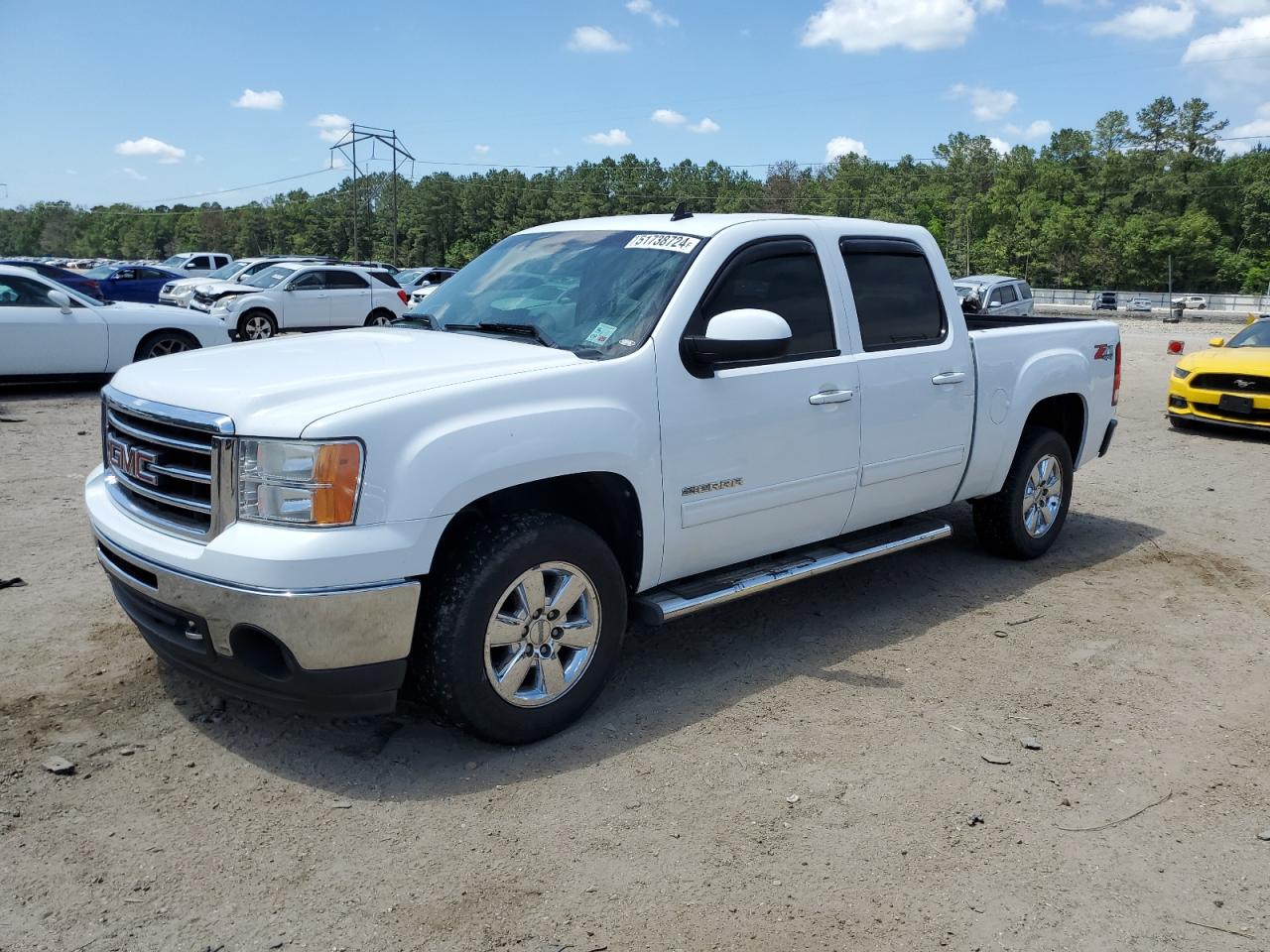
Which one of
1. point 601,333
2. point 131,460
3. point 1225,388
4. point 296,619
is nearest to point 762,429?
point 601,333

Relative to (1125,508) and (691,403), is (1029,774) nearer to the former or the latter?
(691,403)

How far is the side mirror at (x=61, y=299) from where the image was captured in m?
12.9

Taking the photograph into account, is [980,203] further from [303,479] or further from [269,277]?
[303,479]

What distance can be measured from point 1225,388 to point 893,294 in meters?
8.69

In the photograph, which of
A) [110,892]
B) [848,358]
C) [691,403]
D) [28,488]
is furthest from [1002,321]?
[28,488]

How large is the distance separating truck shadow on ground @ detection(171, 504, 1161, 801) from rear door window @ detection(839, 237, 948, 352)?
1433 millimetres

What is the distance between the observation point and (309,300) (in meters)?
21.6

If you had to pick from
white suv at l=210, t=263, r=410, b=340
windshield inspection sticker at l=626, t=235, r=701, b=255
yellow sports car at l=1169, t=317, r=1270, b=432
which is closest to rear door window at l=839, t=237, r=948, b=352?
windshield inspection sticker at l=626, t=235, r=701, b=255

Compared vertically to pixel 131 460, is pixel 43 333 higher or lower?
higher

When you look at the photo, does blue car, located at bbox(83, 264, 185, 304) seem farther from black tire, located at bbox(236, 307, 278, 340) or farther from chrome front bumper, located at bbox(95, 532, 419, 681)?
chrome front bumper, located at bbox(95, 532, 419, 681)

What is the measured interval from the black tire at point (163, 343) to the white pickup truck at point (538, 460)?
31.3 ft

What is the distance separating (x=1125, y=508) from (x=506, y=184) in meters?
122

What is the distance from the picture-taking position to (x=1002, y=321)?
7199 millimetres

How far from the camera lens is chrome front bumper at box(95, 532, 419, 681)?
3395mm
